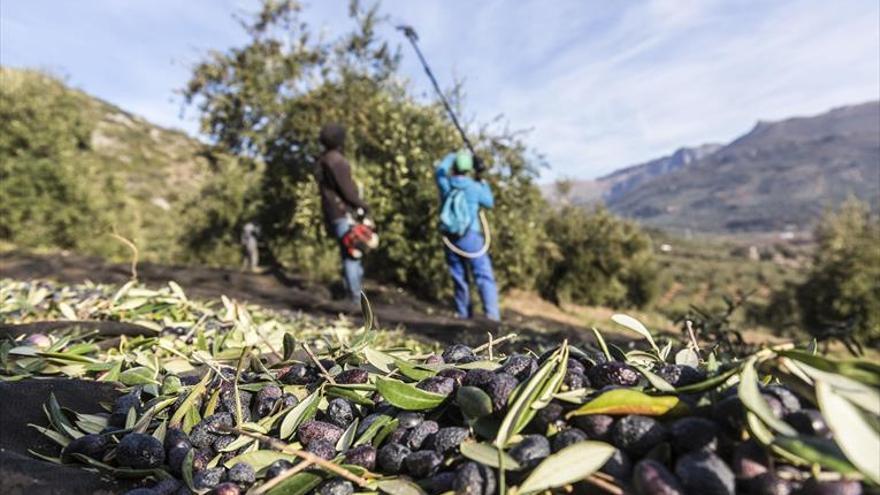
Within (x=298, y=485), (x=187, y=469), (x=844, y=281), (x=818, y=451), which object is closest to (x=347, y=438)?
(x=298, y=485)

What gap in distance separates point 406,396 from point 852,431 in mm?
663

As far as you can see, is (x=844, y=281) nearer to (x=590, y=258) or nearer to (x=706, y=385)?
(x=590, y=258)

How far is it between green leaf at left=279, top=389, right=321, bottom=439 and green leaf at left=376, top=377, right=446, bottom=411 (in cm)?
21

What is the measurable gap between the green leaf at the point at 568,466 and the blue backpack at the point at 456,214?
249 inches

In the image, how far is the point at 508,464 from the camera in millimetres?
851

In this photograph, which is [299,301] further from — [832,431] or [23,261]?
[832,431]

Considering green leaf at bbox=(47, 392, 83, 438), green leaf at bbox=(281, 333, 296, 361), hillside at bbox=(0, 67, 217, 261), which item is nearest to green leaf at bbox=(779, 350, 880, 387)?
green leaf at bbox=(281, 333, 296, 361)

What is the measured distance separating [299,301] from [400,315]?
41.0 inches

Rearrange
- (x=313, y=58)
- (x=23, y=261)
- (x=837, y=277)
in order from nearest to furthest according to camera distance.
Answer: (x=23, y=261)
(x=313, y=58)
(x=837, y=277)

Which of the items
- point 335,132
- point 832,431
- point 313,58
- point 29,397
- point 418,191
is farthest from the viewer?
point 313,58

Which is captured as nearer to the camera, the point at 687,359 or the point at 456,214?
the point at 687,359

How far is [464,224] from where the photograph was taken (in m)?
7.16

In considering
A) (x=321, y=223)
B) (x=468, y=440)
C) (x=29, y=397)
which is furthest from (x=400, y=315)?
(x=321, y=223)

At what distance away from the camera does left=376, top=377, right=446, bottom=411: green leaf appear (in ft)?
3.47
